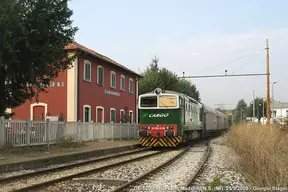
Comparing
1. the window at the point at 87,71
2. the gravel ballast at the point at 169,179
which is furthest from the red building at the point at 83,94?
the gravel ballast at the point at 169,179

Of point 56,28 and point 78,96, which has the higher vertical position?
point 56,28

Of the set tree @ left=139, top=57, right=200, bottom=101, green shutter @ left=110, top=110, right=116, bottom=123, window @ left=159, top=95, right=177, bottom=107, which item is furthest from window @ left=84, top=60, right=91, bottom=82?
tree @ left=139, top=57, right=200, bottom=101

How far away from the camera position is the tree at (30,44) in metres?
13.9

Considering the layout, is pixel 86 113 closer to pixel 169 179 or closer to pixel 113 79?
pixel 113 79

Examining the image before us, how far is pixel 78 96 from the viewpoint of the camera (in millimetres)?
26391

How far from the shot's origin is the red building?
2606cm

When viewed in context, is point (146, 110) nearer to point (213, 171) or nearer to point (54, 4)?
point (54, 4)

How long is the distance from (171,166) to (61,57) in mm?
7192

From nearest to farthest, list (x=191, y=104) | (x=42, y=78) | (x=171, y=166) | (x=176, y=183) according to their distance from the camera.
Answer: (x=176, y=183), (x=171, y=166), (x=42, y=78), (x=191, y=104)

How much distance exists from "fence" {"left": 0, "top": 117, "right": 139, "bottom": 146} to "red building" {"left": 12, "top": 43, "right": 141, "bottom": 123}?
2.47 meters

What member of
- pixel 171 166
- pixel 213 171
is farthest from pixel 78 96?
pixel 213 171

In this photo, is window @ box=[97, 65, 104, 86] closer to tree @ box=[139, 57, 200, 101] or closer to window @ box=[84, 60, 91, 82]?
window @ box=[84, 60, 91, 82]

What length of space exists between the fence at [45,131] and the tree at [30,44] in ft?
4.81

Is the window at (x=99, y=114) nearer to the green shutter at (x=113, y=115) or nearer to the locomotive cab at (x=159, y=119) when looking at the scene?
the green shutter at (x=113, y=115)
